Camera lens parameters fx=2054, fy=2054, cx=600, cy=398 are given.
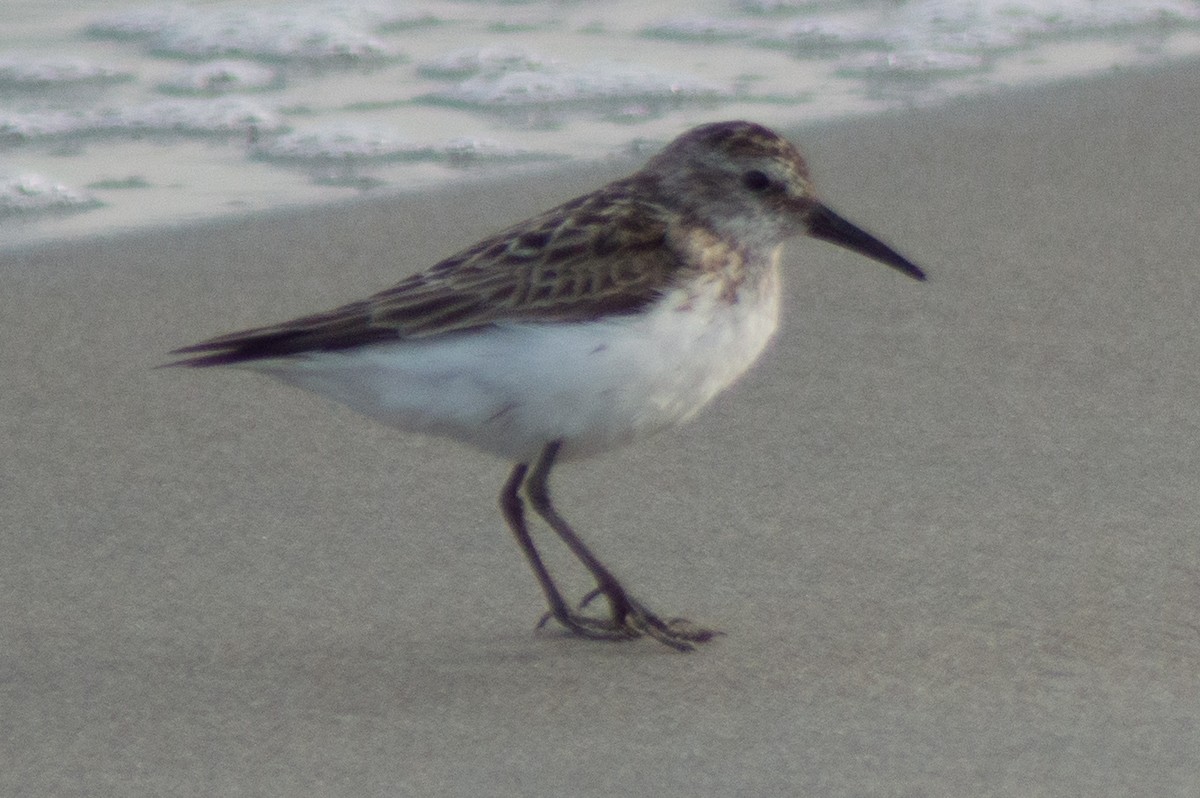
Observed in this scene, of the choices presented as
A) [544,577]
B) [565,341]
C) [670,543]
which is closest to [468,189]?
[670,543]

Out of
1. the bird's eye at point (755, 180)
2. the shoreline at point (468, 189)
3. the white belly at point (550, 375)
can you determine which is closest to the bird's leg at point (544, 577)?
the white belly at point (550, 375)

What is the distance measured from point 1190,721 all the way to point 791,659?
0.63m

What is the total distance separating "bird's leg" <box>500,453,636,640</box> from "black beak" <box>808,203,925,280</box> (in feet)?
2.20

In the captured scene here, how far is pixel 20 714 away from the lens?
3.03 m

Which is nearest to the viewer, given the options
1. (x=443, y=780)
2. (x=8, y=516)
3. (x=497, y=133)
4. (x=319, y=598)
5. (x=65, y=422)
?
(x=443, y=780)

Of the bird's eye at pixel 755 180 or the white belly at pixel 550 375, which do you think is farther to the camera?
the bird's eye at pixel 755 180

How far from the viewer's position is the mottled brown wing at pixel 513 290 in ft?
10.5

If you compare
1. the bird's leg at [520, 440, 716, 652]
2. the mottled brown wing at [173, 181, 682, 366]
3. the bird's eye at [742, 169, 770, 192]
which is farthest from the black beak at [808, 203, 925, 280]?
the bird's leg at [520, 440, 716, 652]

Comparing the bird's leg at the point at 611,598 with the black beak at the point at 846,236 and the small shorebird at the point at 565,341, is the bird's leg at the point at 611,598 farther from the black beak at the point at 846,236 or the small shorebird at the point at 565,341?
the black beak at the point at 846,236

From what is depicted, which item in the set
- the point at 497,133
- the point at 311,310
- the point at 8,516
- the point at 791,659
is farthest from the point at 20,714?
the point at 497,133

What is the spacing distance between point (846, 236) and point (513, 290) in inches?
27.3

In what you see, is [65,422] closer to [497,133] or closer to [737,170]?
[737,170]

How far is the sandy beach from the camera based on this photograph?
9.50 feet

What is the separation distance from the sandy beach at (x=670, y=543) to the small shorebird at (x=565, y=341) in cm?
29
